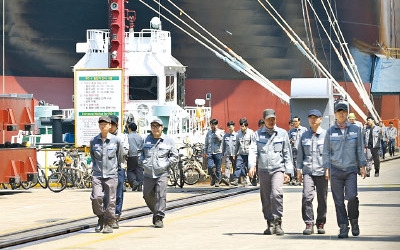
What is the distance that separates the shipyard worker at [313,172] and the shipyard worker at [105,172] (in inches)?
109

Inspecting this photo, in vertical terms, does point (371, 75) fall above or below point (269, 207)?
above

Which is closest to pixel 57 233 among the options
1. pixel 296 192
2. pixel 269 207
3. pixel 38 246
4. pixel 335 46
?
pixel 38 246

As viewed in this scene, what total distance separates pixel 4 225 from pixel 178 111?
21526 mm

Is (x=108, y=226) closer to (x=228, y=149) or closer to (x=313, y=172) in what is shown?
(x=313, y=172)

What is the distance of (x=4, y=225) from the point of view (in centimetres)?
1911

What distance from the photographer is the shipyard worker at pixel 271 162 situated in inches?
660

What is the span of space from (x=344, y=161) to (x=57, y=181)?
14.5m

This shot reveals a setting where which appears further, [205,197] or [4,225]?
[205,197]

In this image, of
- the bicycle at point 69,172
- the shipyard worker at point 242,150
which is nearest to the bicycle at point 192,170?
the shipyard worker at point 242,150

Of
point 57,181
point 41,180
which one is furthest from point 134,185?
point 41,180

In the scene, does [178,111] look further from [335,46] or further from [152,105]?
[335,46]

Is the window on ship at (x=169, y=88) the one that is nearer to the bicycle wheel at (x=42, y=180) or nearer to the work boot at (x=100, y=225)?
the bicycle wheel at (x=42, y=180)

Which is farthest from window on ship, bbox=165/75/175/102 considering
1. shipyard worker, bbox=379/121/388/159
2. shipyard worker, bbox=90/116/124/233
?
shipyard worker, bbox=90/116/124/233

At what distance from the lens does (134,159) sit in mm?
28734
